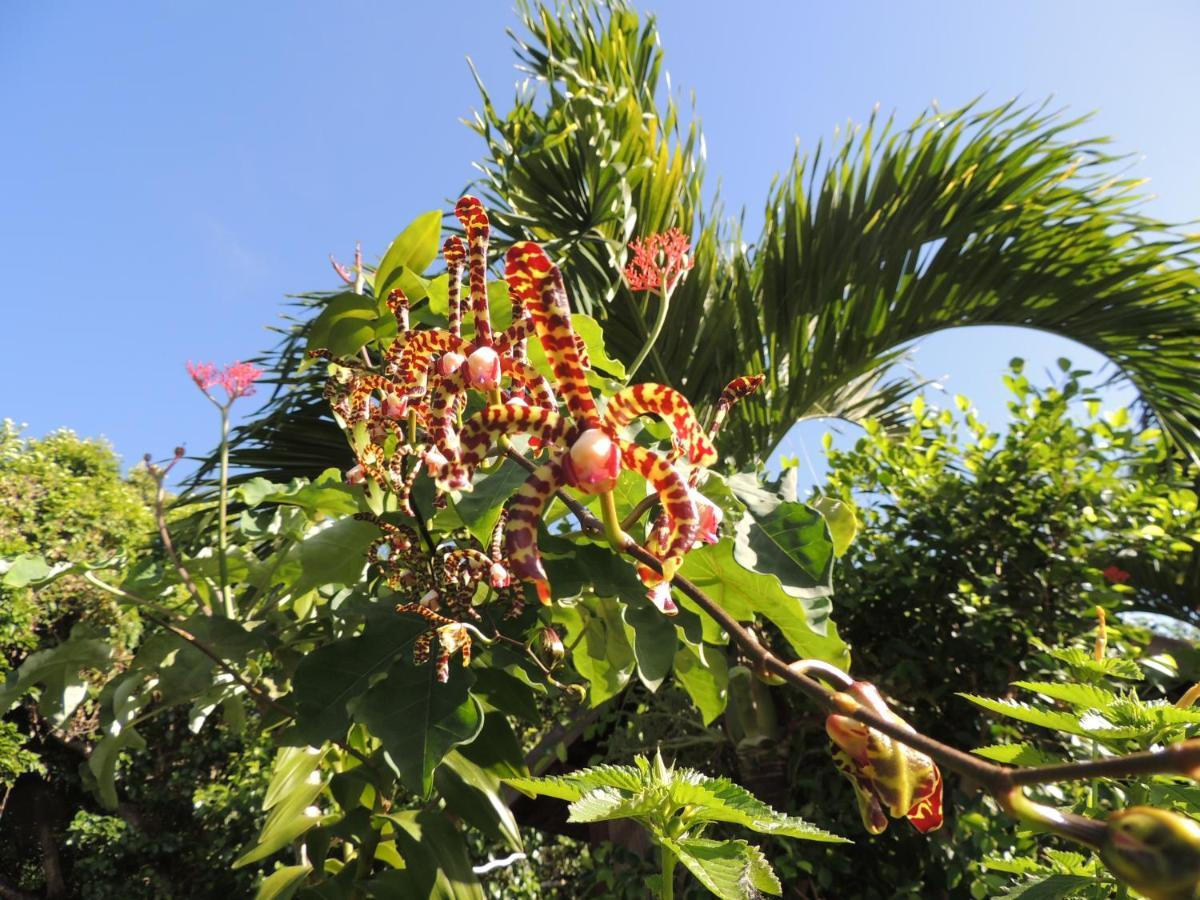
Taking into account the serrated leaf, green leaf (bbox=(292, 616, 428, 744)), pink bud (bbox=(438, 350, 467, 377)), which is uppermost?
pink bud (bbox=(438, 350, 467, 377))

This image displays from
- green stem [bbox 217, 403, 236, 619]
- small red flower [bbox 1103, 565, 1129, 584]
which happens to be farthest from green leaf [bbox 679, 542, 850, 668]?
small red flower [bbox 1103, 565, 1129, 584]

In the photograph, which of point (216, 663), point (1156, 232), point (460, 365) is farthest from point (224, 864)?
point (1156, 232)

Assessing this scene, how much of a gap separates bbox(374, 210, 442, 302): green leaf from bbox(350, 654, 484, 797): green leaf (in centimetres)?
41

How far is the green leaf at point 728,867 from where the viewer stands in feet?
1.62

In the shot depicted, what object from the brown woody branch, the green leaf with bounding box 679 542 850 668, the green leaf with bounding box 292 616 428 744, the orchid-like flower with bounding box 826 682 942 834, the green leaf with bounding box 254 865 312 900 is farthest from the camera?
the green leaf with bounding box 254 865 312 900

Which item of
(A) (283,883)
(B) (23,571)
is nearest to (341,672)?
(A) (283,883)

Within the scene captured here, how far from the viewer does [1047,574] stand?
1813mm

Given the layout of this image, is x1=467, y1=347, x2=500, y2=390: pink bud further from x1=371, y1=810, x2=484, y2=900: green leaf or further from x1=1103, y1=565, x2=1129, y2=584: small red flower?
x1=1103, y1=565, x2=1129, y2=584: small red flower

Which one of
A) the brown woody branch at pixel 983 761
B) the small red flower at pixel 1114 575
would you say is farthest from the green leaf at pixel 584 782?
the small red flower at pixel 1114 575

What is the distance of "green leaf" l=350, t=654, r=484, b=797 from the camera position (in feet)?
2.18

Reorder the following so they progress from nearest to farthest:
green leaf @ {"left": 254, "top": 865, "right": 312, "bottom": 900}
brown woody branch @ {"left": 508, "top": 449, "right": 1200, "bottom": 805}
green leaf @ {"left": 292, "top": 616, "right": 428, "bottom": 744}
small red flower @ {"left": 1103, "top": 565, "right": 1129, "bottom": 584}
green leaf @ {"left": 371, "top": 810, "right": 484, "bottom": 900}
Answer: brown woody branch @ {"left": 508, "top": 449, "right": 1200, "bottom": 805}, green leaf @ {"left": 292, "top": 616, "right": 428, "bottom": 744}, green leaf @ {"left": 371, "top": 810, "right": 484, "bottom": 900}, green leaf @ {"left": 254, "top": 865, "right": 312, "bottom": 900}, small red flower @ {"left": 1103, "top": 565, "right": 1129, "bottom": 584}

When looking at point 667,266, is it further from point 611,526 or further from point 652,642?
point 611,526

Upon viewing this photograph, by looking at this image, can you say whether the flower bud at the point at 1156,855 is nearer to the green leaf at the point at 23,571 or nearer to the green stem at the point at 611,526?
the green stem at the point at 611,526

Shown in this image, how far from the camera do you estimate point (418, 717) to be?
0.69 metres
